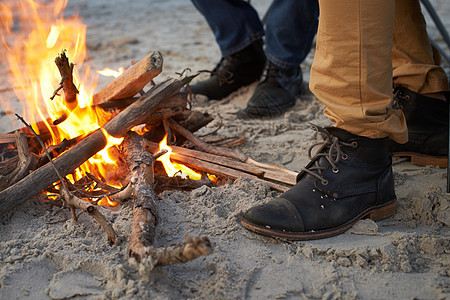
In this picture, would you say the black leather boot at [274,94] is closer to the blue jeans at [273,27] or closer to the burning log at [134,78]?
the blue jeans at [273,27]

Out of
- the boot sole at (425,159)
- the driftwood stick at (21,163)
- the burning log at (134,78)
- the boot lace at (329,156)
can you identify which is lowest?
the boot sole at (425,159)

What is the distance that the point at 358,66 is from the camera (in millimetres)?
1612

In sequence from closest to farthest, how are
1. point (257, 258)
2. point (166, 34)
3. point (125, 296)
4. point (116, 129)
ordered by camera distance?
point (125, 296), point (257, 258), point (116, 129), point (166, 34)

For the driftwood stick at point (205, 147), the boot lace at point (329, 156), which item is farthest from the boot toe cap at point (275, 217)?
the driftwood stick at point (205, 147)

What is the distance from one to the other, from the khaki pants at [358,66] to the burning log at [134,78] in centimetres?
71

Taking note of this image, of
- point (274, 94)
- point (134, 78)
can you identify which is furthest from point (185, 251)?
point (274, 94)

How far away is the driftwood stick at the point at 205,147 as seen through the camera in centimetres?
223

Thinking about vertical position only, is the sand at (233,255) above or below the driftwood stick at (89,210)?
below

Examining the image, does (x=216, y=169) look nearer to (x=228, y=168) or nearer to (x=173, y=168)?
(x=228, y=168)

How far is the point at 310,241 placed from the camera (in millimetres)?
→ 1658

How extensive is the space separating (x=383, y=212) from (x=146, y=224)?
0.97 m

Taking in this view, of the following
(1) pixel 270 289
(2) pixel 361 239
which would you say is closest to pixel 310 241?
(2) pixel 361 239

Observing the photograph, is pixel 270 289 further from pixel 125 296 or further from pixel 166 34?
pixel 166 34

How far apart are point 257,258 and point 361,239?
0.42m
